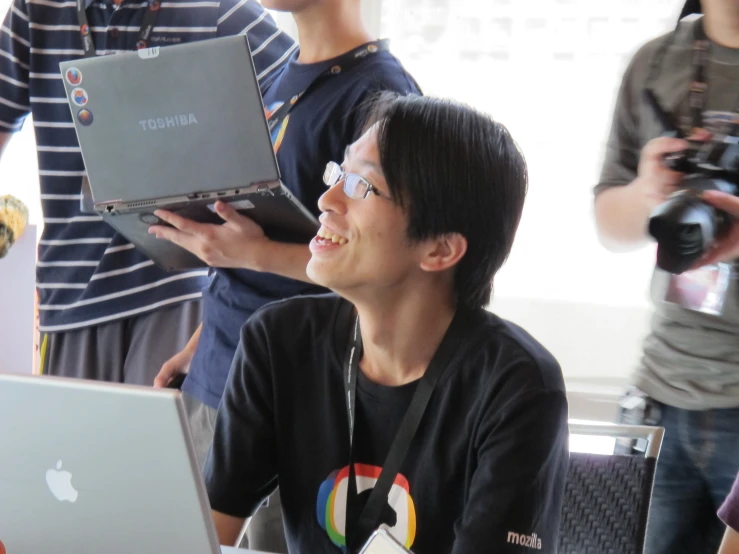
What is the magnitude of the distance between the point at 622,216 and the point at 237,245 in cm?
64

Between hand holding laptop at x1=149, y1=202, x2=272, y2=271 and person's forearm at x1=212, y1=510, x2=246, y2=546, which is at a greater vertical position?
hand holding laptop at x1=149, y1=202, x2=272, y2=271

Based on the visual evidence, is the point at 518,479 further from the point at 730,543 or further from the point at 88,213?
the point at 88,213

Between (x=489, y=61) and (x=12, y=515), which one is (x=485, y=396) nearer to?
(x=12, y=515)

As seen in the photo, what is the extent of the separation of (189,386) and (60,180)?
1.73ft

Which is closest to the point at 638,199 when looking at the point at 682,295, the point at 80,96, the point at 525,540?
the point at 682,295

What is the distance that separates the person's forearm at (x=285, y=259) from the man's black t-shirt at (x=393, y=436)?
0.35ft

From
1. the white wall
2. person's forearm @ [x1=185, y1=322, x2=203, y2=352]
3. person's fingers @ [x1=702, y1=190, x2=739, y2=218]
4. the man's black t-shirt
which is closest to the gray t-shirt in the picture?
person's fingers @ [x1=702, y1=190, x2=739, y2=218]

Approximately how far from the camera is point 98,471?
823mm

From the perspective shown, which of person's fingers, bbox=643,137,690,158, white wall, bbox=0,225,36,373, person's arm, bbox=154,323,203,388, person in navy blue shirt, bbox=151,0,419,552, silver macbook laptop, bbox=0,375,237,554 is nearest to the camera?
Result: silver macbook laptop, bbox=0,375,237,554

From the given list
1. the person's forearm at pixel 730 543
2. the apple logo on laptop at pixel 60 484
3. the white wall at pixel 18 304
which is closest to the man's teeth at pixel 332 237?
the apple logo on laptop at pixel 60 484

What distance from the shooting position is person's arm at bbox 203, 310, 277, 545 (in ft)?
4.04

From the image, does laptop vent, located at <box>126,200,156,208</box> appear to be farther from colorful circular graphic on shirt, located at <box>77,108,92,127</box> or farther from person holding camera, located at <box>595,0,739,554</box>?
person holding camera, located at <box>595,0,739,554</box>

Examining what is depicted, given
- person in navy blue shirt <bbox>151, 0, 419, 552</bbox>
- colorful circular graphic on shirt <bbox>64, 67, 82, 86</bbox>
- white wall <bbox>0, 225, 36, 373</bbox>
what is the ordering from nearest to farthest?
colorful circular graphic on shirt <bbox>64, 67, 82, 86</bbox> → person in navy blue shirt <bbox>151, 0, 419, 552</bbox> → white wall <bbox>0, 225, 36, 373</bbox>

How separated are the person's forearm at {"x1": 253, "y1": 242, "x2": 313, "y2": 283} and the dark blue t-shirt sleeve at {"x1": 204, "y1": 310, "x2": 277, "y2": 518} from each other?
0.45 feet
